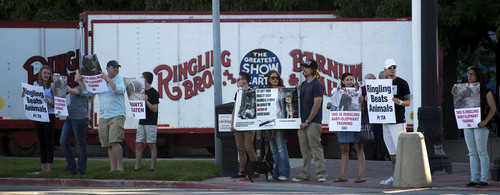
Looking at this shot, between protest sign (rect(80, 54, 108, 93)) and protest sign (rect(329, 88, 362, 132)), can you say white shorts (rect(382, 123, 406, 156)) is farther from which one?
protest sign (rect(80, 54, 108, 93))

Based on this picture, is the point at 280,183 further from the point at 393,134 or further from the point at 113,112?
the point at 113,112

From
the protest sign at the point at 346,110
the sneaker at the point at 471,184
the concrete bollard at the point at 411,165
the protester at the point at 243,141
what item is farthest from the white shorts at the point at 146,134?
the sneaker at the point at 471,184

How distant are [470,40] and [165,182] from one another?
1295 cm

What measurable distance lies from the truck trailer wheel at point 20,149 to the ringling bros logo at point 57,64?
161cm

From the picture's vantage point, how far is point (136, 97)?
14.1 m

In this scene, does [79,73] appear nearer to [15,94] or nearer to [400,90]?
[400,90]

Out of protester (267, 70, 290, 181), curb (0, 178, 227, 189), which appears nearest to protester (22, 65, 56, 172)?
curb (0, 178, 227, 189)

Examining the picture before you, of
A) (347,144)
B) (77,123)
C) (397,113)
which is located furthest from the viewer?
(77,123)

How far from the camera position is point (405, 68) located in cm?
1927

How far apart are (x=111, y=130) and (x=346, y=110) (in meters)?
3.73

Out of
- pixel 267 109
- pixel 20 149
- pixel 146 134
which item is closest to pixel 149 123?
pixel 146 134

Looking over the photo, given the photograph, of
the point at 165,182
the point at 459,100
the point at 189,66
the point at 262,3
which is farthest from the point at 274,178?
the point at 262,3

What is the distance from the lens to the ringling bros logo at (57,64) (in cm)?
2048

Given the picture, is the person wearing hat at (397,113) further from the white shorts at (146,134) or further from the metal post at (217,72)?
the white shorts at (146,134)
